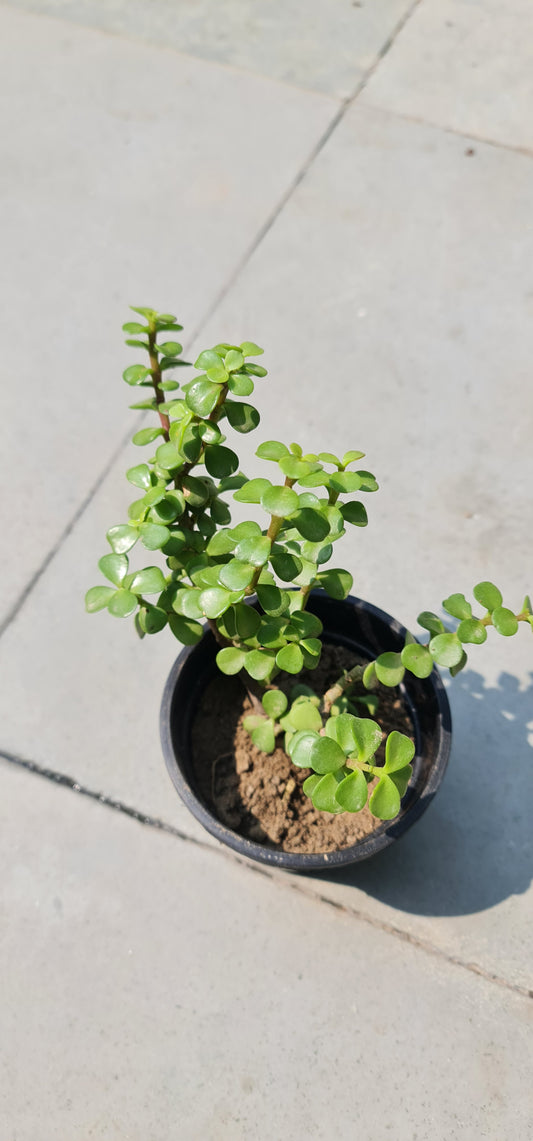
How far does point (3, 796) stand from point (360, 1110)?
881 mm

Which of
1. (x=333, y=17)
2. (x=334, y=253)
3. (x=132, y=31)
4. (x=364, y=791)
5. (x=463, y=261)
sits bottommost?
(x=364, y=791)

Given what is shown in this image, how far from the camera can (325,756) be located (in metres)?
1.04

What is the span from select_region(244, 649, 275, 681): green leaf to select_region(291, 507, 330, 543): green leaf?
0.71ft

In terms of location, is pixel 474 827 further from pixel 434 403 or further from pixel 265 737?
pixel 434 403

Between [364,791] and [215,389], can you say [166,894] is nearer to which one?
[364,791]

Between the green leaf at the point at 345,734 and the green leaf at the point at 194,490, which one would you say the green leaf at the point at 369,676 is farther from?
the green leaf at the point at 194,490

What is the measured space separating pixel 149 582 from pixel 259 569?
0.15 m

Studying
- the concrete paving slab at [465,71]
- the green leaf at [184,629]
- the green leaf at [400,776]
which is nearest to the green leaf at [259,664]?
the green leaf at [184,629]

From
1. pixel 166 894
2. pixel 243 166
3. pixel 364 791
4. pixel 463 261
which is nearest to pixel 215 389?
pixel 364 791

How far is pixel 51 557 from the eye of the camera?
6.82ft

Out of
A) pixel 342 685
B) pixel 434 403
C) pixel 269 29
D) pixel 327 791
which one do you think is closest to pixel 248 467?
pixel 434 403

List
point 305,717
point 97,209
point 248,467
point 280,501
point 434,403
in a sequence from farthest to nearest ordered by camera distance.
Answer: point 97,209
point 434,403
point 248,467
point 305,717
point 280,501

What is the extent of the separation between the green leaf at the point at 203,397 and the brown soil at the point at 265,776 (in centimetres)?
67

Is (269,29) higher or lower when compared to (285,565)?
higher
